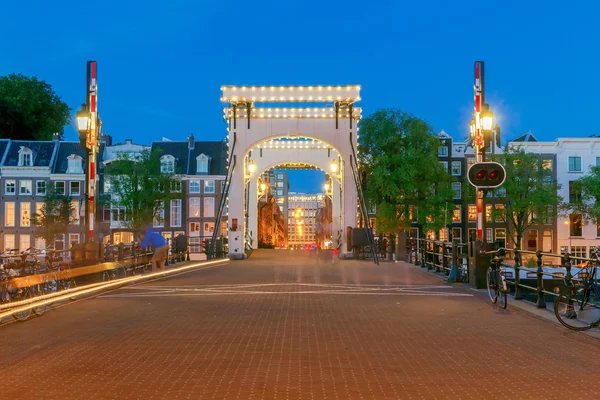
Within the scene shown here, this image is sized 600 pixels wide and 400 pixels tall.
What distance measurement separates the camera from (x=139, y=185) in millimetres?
57375

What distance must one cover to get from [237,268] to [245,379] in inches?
662

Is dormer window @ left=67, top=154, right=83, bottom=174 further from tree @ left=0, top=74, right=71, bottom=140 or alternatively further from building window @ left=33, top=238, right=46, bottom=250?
building window @ left=33, top=238, right=46, bottom=250

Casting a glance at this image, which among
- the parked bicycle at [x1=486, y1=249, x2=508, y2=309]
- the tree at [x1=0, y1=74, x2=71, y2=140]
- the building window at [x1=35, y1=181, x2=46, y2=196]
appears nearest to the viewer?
the parked bicycle at [x1=486, y1=249, x2=508, y2=309]

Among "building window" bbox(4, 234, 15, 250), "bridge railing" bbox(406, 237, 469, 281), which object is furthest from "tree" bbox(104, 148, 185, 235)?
"bridge railing" bbox(406, 237, 469, 281)

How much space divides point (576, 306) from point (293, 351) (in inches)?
185

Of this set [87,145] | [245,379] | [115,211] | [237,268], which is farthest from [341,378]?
[115,211]

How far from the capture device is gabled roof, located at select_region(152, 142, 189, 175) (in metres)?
67.9

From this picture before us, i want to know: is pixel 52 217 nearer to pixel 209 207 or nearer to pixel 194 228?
pixel 194 228

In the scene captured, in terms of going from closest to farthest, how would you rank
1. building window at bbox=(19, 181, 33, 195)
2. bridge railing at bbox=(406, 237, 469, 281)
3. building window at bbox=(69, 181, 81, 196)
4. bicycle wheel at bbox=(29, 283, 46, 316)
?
1. bicycle wheel at bbox=(29, 283, 46, 316)
2. bridge railing at bbox=(406, 237, 469, 281)
3. building window at bbox=(19, 181, 33, 195)
4. building window at bbox=(69, 181, 81, 196)

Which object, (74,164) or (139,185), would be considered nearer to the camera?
(139,185)

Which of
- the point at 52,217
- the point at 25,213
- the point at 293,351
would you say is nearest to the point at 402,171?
the point at 52,217

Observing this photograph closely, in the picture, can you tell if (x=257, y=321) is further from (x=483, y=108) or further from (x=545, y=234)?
(x=545, y=234)

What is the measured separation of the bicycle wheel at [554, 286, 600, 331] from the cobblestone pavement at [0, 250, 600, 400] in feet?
1.13

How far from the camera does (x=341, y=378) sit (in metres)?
6.62
